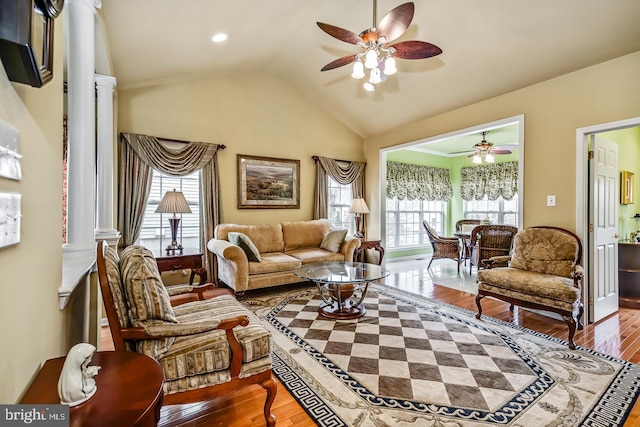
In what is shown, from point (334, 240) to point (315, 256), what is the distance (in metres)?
0.47

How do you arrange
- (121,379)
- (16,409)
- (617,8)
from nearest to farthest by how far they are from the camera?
(16,409) < (121,379) < (617,8)

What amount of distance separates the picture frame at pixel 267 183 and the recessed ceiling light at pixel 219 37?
5.56 ft

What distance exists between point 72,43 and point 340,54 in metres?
3.12

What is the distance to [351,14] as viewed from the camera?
355 centimetres

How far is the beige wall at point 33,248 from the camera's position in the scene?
0.77 m

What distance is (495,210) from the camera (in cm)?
727

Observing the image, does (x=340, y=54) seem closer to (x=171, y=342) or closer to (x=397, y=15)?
(x=397, y=15)

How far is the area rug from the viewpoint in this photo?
175 cm

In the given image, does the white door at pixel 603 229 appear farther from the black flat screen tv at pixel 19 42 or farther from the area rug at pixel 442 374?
the black flat screen tv at pixel 19 42

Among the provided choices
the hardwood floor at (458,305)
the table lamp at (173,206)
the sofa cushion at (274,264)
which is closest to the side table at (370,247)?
the hardwood floor at (458,305)

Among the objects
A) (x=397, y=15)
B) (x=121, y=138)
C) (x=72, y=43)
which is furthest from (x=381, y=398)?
(x=121, y=138)

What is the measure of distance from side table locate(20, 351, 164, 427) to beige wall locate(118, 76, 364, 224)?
373 centimetres

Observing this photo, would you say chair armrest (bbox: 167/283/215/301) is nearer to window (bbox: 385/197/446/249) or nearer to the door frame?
the door frame

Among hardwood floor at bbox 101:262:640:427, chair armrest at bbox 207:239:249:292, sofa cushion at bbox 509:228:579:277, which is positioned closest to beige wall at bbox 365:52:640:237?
sofa cushion at bbox 509:228:579:277
